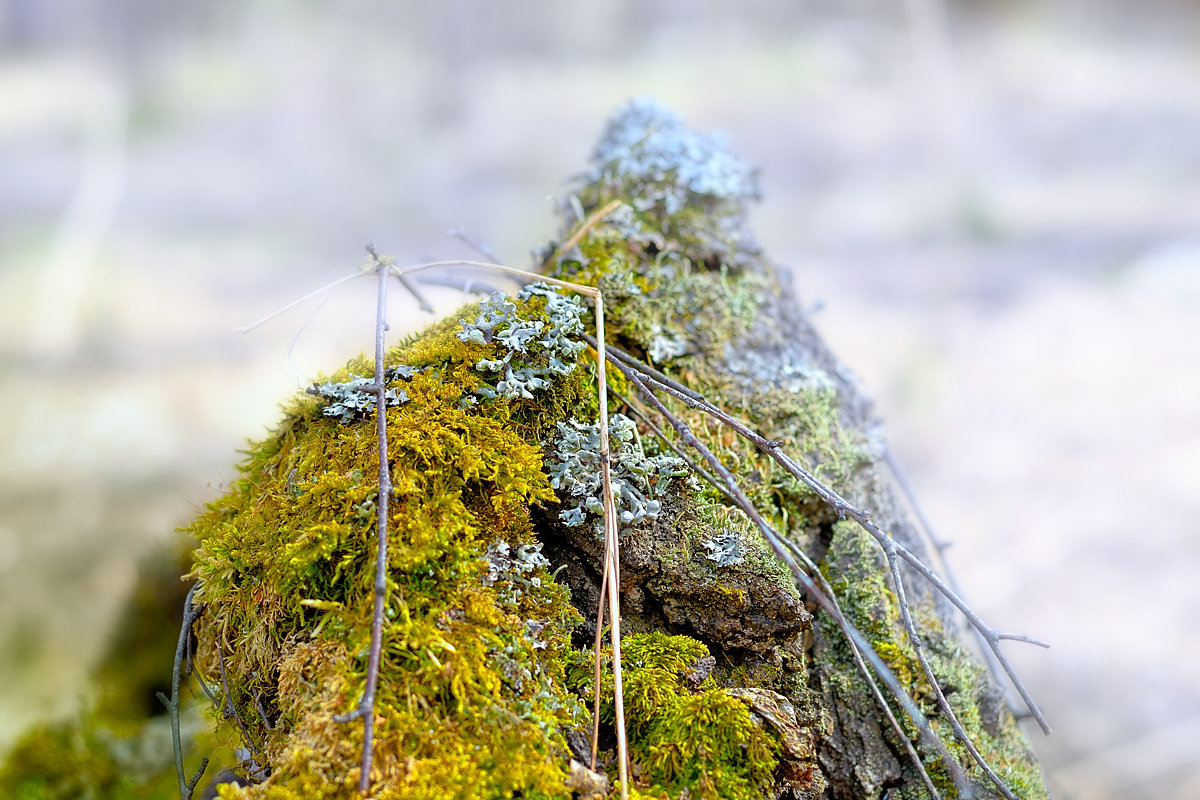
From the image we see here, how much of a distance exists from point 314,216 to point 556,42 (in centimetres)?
366

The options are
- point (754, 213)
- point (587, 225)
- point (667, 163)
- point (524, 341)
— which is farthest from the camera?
point (754, 213)

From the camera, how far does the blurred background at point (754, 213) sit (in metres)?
4.33

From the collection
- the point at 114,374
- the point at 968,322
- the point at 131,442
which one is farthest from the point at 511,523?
the point at 968,322

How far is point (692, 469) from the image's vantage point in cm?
127

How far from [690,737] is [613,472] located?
1.39 ft

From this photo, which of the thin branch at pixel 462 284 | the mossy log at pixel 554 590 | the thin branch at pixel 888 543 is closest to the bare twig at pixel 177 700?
the mossy log at pixel 554 590

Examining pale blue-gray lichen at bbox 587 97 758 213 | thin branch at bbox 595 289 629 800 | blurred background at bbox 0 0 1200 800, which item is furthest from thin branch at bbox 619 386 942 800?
blurred background at bbox 0 0 1200 800

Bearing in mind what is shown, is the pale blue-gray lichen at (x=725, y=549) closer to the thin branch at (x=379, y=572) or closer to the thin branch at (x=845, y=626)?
the thin branch at (x=845, y=626)

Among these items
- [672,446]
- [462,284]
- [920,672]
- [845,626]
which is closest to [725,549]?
[672,446]

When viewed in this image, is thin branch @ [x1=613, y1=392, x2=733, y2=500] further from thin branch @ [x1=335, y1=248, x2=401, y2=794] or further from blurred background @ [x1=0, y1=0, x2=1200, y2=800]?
blurred background @ [x1=0, y1=0, x2=1200, y2=800]

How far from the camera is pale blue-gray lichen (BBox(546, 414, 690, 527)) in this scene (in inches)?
47.3

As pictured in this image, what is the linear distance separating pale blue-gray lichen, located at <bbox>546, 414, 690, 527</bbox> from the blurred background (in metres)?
3.06

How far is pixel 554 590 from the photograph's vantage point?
1.14 m

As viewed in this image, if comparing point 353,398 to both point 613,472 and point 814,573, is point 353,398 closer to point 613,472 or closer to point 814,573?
point 613,472
